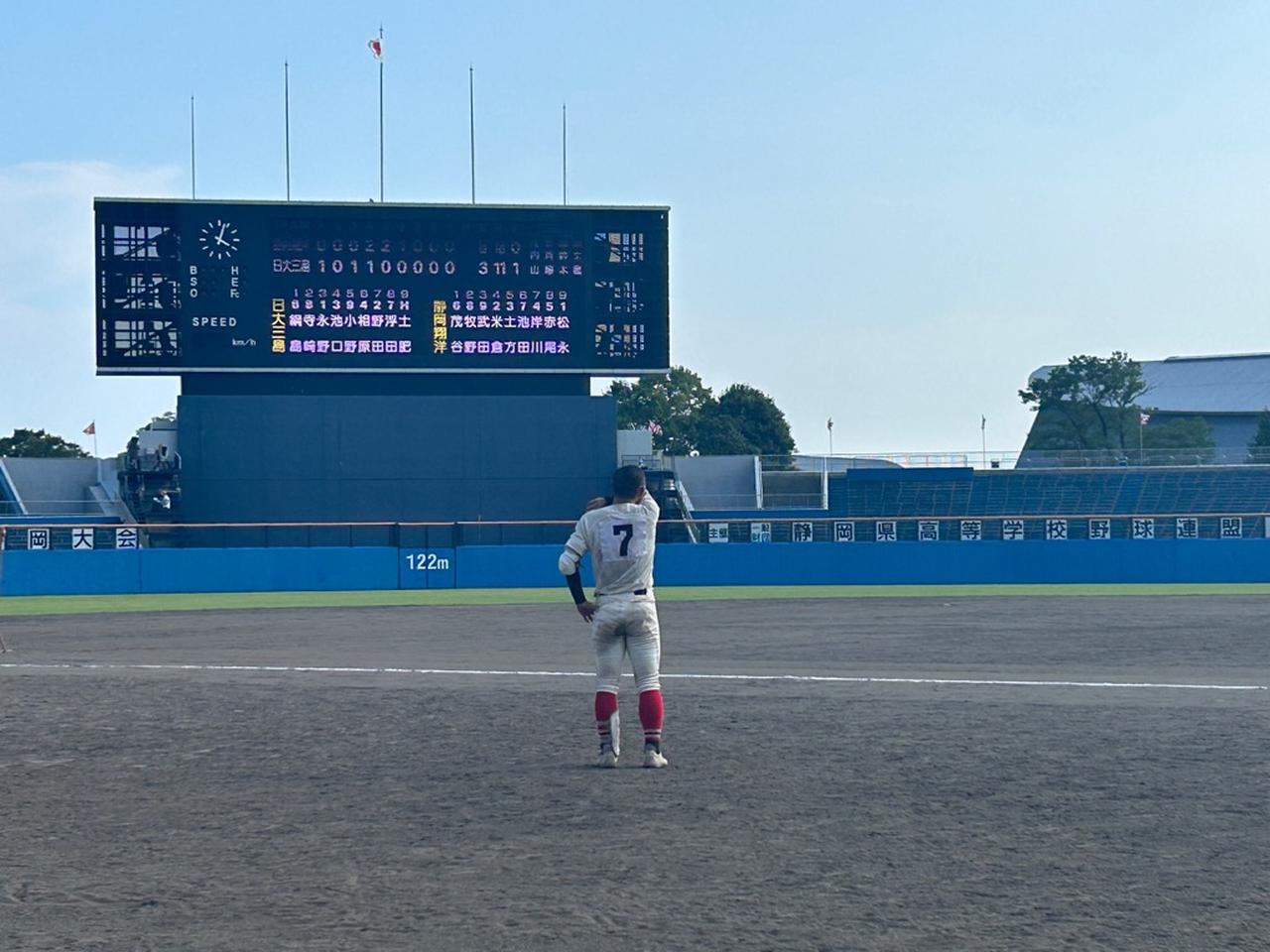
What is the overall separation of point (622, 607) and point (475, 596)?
22.9 meters

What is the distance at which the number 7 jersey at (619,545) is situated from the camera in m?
9.64

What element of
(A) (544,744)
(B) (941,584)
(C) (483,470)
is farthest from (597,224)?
(A) (544,744)

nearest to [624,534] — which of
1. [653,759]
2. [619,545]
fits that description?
[619,545]

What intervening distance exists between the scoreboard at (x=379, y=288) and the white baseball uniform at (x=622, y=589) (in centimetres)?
3134

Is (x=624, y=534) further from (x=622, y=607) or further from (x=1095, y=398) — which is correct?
(x=1095, y=398)

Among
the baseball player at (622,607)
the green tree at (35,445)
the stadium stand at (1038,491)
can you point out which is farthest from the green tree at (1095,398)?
the baseball player at (622,607)

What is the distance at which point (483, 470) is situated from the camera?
1694 inches

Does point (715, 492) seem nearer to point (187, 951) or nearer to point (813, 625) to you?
point (813, 625)

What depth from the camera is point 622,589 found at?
31.7 feet

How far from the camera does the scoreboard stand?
39.3m

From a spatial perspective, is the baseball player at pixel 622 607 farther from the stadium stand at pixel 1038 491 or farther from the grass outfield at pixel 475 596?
the stadium stand at pixel 1038 491

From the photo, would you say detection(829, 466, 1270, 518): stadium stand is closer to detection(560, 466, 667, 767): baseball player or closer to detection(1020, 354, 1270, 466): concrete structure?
detection(1020, 354, 1270, 466): concrete structure

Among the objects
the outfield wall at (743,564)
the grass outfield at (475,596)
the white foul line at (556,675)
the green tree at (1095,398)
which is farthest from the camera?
the green tree at (1095,398)

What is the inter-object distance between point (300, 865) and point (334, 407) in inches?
1419
